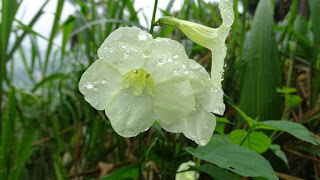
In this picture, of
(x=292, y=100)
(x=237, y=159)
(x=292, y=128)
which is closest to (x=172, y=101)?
(x=237, y=159)

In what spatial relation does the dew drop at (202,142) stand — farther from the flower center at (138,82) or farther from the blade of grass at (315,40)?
the blade of grass at (315,40)

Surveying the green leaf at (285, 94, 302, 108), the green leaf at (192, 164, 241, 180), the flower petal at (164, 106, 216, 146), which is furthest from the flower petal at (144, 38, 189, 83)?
the green leaf at (285, 94, 302, 108)

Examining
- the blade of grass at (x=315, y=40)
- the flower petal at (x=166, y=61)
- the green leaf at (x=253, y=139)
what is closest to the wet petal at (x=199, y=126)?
the flower petal at (x=166, y=61)

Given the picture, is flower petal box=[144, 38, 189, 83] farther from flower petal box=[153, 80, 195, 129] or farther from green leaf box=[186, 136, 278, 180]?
green leaf box=[186, 136, 278, 180]

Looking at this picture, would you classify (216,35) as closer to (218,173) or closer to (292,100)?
(218,173)

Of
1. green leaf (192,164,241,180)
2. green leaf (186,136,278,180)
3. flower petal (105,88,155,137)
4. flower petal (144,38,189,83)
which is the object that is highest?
flower petal (144,38,189,83)

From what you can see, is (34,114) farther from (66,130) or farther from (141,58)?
(141,58)
